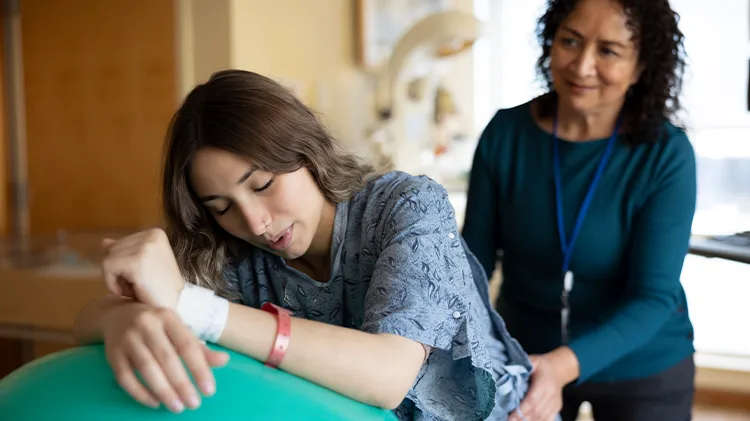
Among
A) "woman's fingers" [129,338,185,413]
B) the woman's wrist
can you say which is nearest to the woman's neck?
the woman's wrist

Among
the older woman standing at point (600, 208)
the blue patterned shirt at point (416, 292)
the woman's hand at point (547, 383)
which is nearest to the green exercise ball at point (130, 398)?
the blue patterned shirt at point (416, 292)

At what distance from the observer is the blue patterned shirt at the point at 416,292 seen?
0.93m

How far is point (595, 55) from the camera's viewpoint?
1.42 meters

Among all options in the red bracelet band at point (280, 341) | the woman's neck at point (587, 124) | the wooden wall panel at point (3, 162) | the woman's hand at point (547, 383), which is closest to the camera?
the red bracelet band at point (280, 341)

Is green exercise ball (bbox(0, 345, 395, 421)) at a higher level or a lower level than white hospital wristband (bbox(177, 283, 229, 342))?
lower

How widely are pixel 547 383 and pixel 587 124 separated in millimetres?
567

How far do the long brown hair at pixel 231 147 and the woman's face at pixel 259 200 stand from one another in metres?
0.01

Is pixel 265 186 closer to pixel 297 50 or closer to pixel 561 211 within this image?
pixel 561 211

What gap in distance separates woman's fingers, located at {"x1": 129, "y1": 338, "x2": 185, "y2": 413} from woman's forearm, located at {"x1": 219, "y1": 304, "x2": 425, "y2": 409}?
10 centimetres

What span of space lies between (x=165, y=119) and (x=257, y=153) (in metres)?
2.88

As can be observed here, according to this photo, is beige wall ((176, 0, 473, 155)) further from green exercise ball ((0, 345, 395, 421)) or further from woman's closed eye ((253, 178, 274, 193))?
green exercise ball ((0, 345, 395, 421))

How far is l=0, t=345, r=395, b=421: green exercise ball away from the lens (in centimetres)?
74

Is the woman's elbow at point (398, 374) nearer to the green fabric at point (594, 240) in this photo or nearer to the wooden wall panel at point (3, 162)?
the green fabric at point (594, 240)

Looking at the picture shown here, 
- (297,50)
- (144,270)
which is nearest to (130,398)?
(144,270)
